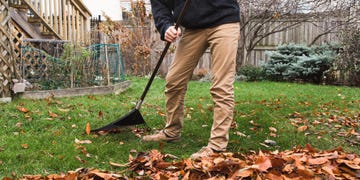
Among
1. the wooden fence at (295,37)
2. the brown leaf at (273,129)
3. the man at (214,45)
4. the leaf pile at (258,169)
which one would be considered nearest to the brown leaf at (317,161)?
the leaf pile at (258,169)

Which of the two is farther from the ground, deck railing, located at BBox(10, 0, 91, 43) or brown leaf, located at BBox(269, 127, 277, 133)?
deck railing, located at BBox(10, 0, 91, 43)

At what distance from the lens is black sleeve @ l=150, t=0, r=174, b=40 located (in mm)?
3164

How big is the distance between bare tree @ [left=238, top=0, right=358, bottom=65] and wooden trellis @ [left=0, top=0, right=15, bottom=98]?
6.61m

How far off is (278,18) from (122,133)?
910 cm

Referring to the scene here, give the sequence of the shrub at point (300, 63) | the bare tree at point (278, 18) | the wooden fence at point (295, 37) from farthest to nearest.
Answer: the wooden fence at point (295, 37), the bare tree at point (278, 18), the shrub at point (300, 63)

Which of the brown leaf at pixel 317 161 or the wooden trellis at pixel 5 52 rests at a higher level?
the wooden trellis at pixel 5 52

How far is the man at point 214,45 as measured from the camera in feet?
9.67

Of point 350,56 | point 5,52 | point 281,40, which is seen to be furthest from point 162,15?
point 281,40

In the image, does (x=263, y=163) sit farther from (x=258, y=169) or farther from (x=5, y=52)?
(x=5, y=52)

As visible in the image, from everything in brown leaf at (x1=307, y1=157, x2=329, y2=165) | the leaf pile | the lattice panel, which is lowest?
the leaf pile

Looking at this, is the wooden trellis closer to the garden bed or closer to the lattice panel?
the garden bed

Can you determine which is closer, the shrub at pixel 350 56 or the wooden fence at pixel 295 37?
the shrub at pixel 350 56

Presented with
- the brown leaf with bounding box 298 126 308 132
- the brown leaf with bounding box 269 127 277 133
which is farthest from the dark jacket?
the brown leaf with bounding box 298 126 308 132

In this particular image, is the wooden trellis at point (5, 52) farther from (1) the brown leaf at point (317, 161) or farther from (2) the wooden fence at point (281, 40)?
(2) the wooden fence at point (281, 40)
